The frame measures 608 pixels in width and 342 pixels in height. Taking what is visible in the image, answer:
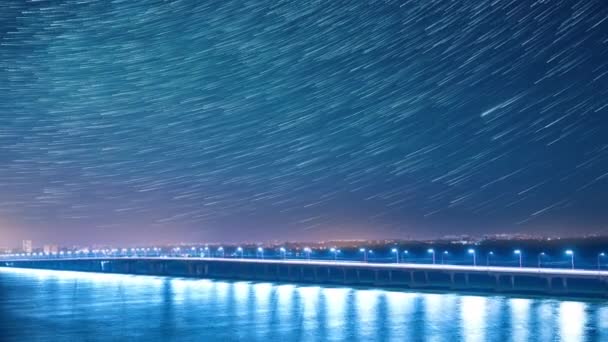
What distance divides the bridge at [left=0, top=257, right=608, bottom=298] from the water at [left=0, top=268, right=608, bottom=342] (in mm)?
2480

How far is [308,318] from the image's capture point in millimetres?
40594

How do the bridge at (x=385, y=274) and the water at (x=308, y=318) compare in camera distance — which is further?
the bridge at (x=385, y=274)

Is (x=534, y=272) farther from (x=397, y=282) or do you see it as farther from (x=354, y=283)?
(x=354, y=283)

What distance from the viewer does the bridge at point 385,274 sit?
157ft

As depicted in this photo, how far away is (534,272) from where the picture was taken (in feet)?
158

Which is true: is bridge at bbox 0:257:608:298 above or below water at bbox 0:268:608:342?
above

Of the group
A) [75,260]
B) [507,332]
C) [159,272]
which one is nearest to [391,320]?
[507,332]

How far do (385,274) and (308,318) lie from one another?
28.5 meters

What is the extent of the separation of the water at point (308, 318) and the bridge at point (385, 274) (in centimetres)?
248

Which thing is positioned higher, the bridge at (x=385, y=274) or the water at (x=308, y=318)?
the bridge at (x=385, y=274)

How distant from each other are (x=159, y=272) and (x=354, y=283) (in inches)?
1765

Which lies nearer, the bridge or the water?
the water

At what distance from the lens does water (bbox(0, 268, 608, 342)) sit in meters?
33.9

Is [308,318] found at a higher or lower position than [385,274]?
lower
